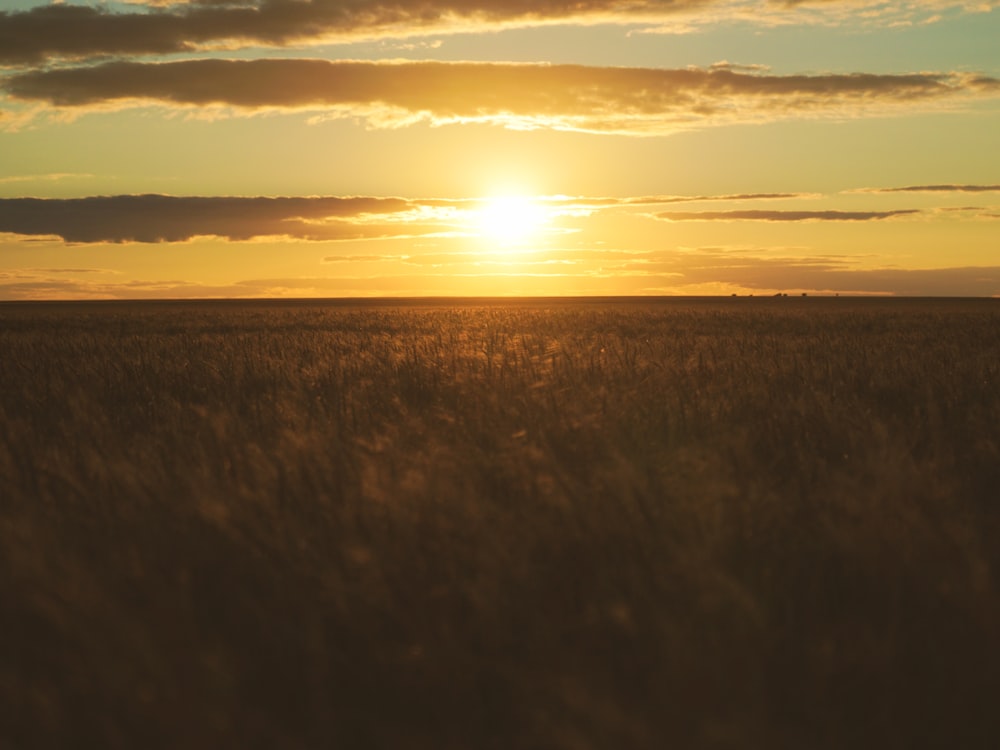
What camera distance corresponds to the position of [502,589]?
2.88 m

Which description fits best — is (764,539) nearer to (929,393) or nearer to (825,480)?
(825,480)

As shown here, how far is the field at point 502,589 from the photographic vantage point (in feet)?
7.36

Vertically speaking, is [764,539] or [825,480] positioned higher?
[825,480]

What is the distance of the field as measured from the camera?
224 centimetres

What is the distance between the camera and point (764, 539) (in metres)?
3.35

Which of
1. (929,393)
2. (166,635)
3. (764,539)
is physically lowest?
(166,635)

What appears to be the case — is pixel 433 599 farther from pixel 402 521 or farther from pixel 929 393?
pixel 929 393

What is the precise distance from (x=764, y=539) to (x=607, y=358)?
713 centimetres

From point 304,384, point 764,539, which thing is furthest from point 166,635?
point 304,384

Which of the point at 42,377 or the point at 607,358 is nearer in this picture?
the point at 42,377

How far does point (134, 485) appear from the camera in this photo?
12.5 feet

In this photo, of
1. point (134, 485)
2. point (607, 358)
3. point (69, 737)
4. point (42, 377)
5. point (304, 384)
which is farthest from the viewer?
point (607, 358)

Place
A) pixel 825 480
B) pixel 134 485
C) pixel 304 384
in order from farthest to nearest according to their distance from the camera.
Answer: pixel 304 384 < pixel 825 480 < pixel 134 485

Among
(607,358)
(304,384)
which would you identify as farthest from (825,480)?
(607,358)
